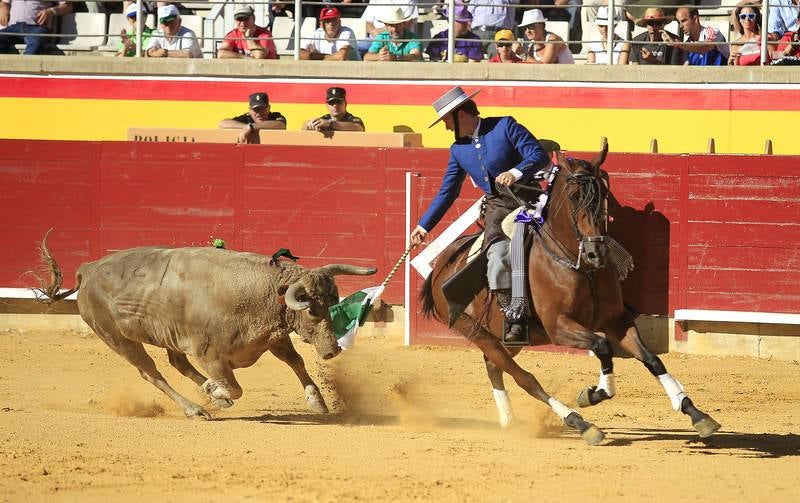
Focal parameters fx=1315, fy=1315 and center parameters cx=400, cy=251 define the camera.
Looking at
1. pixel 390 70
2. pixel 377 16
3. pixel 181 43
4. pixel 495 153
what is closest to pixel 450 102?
pixel 495 153

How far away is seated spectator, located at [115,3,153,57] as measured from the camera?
13.6m

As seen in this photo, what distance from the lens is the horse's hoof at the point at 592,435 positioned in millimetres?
6609

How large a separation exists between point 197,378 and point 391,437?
1497 millimetres

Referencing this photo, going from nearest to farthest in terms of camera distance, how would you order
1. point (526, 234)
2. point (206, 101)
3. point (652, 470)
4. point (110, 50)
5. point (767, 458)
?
point (652, 470), point (767, 458), point (526, 234), point (206, 101), point (110, 50)

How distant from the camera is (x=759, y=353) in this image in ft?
34.0

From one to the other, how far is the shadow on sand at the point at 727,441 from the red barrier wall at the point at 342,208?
3238mm

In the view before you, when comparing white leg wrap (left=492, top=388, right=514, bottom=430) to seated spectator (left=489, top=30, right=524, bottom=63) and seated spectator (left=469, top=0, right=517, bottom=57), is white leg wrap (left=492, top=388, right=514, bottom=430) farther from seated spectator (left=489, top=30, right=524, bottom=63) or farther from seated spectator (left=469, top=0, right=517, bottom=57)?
seated spectator (left=469, top=0, right=517, bottom=57)

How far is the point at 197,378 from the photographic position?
314 inches

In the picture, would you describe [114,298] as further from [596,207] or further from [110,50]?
[110,50]

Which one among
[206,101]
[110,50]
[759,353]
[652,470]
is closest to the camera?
[652,470]

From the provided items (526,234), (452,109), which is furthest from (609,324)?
(452,109)

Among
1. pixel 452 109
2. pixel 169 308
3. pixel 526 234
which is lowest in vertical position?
pixel 169 308

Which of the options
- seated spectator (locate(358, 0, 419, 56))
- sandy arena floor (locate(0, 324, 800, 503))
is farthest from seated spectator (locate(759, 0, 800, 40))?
sandy arena floor (locate(0, 324, 800, 503))

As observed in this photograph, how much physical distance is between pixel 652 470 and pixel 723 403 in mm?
2629
